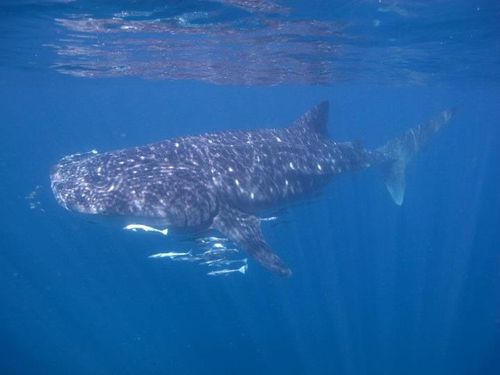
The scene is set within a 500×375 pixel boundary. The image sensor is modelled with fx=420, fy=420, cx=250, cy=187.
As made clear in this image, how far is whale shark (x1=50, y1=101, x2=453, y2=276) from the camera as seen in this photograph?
34.0 feet

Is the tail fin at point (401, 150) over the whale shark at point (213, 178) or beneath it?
beneath

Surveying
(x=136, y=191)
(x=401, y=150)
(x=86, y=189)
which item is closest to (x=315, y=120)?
(x=401, y=150)

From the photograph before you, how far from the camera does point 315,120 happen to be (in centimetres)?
1647

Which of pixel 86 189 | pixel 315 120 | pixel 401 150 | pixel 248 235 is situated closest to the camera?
pixel 86 189

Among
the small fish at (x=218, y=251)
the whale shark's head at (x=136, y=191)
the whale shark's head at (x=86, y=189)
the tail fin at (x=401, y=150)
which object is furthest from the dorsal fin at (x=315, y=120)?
the whale shark's head at (x=86, y=189)

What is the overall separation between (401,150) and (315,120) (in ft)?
25.9

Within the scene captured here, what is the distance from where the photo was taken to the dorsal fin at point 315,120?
1625 cm

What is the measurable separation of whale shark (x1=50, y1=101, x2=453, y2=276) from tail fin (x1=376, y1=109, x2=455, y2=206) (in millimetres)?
5800

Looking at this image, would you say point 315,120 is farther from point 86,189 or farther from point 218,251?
point 86,189

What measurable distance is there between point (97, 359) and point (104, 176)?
16.0 metres

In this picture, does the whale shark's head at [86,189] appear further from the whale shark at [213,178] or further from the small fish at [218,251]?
the small fish at [218,251]

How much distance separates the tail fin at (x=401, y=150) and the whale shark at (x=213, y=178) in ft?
19.0

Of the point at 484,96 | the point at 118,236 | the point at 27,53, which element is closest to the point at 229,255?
the point at 118,236

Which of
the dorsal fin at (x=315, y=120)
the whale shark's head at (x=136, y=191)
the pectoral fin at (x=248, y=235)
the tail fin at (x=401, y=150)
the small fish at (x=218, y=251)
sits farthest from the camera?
the tail fin at (x=401, y=150)
